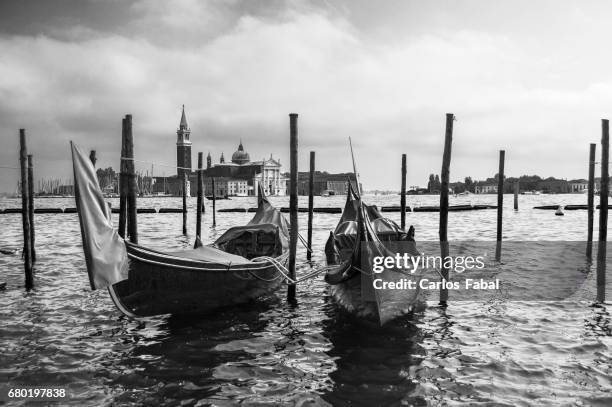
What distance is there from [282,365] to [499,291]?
22.1 ft

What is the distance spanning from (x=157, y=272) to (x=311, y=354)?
9.22 ft

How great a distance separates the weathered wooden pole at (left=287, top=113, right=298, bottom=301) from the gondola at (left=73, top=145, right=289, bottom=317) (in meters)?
0.37

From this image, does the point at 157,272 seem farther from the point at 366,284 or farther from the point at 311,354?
the point at 366,284

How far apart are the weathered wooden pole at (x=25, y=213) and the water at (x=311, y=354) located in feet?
3.01

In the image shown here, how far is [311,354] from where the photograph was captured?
7527 millimetres

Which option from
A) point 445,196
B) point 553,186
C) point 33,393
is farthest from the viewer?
point 553,186

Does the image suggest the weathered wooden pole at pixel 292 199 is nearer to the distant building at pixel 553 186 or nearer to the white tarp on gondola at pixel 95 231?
the white tarp on gondola at pixel 95 231

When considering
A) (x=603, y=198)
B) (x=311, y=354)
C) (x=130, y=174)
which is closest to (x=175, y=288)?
(x=311, y=354)

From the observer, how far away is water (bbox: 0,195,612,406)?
6.15 metres

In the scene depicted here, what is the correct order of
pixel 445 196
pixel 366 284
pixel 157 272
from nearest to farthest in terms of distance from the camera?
pixel 366 284, pixel 157 272, pixel 445 196

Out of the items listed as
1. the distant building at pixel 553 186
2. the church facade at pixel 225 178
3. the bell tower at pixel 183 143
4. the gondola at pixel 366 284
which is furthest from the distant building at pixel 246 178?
the gondola at pixel 366 284

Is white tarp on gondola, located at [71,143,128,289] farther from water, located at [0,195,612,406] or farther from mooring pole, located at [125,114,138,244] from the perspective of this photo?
mooring pole, located at [125,114,138,244]

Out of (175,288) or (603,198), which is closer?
(175,288)

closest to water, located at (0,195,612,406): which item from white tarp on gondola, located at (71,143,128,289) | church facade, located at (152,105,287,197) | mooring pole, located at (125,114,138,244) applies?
white tarp on gondola, located at (71,143,128,289)
